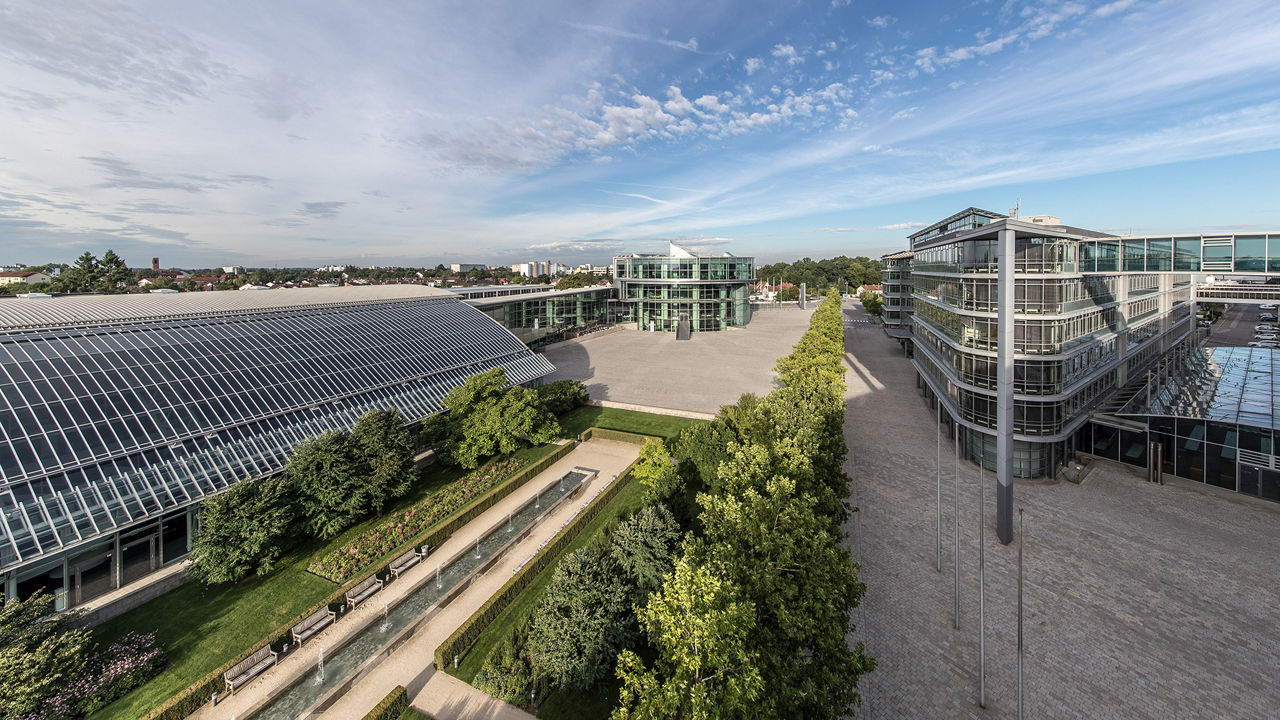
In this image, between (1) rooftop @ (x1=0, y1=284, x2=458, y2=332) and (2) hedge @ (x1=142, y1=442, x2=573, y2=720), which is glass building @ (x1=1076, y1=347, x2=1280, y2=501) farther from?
(1) rooftop @ (x1=0, y1=284, x2=458, y2=332)

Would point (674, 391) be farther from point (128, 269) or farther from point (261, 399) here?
point (128, 269)

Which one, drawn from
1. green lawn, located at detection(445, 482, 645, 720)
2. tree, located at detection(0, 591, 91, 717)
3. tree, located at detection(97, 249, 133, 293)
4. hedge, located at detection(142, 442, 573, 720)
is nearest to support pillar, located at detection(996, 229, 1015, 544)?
green lawn, located at detection(445, 482, 645, 720)

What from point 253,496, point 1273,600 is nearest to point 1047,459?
point 1273,600

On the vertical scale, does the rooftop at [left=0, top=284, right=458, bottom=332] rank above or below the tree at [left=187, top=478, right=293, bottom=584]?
above

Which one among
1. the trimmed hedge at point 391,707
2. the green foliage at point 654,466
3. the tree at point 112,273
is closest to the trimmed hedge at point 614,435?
the green foliage at point 654,466

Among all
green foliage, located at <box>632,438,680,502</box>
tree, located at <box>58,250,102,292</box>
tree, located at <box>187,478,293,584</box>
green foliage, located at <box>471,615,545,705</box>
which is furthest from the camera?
tree, located at <box>58,250,102,292</box>

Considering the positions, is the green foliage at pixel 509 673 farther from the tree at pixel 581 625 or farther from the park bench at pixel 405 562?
the park bench at pixel 405 562

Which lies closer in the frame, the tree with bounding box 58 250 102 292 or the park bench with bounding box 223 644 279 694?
the park bench with bounding box 223 644 279 694
